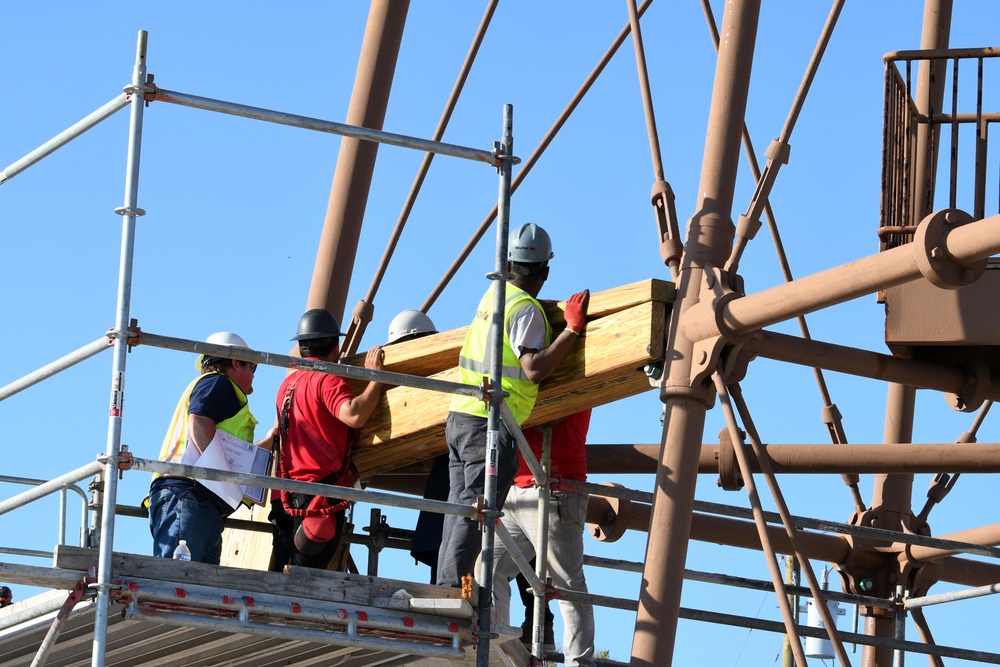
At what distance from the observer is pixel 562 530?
9703 mm

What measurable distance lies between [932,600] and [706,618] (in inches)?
97.1

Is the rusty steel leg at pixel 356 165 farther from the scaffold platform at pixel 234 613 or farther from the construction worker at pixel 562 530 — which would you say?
the scaffold platform at pixel 234 613

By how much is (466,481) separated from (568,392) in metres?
0.95

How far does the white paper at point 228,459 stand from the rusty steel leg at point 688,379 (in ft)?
7.12

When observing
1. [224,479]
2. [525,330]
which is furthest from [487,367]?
[224,479]

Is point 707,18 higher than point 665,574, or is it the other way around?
point 707,18

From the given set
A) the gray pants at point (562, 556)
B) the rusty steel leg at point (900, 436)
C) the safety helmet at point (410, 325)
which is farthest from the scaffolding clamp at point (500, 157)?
the rusty steel leg at point (900, 436)

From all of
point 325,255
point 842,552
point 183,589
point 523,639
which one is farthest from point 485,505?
point 842,552

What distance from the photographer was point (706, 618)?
1026cm

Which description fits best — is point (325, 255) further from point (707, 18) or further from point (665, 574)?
point (665, 574)

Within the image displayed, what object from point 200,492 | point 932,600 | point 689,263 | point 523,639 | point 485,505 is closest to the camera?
point 485,505

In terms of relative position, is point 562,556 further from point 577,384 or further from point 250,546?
point 250,546

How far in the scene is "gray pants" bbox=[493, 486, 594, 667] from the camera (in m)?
9.41

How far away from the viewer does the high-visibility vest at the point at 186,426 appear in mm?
9008
